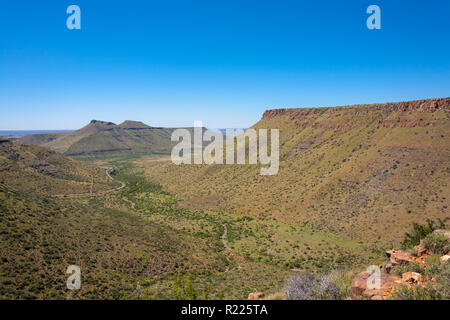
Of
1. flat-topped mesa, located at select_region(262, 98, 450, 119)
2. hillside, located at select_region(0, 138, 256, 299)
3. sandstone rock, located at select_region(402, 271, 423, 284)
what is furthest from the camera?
flat-topped mesa, located at select_region(262, 98, 450, 119)

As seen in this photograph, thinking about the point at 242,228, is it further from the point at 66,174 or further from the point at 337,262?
the point at 66,174

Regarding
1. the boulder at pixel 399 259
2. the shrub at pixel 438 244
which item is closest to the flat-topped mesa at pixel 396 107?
the shrub at pixel 438 244

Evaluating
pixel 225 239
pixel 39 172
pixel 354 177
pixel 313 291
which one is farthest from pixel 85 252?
pixel 39 172

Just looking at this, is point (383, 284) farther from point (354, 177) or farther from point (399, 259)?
point (354, 177)

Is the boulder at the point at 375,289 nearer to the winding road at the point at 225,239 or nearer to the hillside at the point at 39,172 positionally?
the winding road at the point at 225,239

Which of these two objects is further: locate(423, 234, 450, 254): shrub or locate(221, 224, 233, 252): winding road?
locate(221, 224, 233, 252): winding road

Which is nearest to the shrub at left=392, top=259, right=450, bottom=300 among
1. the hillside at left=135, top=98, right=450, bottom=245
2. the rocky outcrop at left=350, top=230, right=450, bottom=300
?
the rocky outcrop at left=350, top=230, right=450, bottom=300

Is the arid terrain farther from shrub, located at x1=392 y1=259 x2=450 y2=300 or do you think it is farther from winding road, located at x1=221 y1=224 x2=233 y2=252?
shrub, located at x1=392 y1=259 x2=450 y2=300
